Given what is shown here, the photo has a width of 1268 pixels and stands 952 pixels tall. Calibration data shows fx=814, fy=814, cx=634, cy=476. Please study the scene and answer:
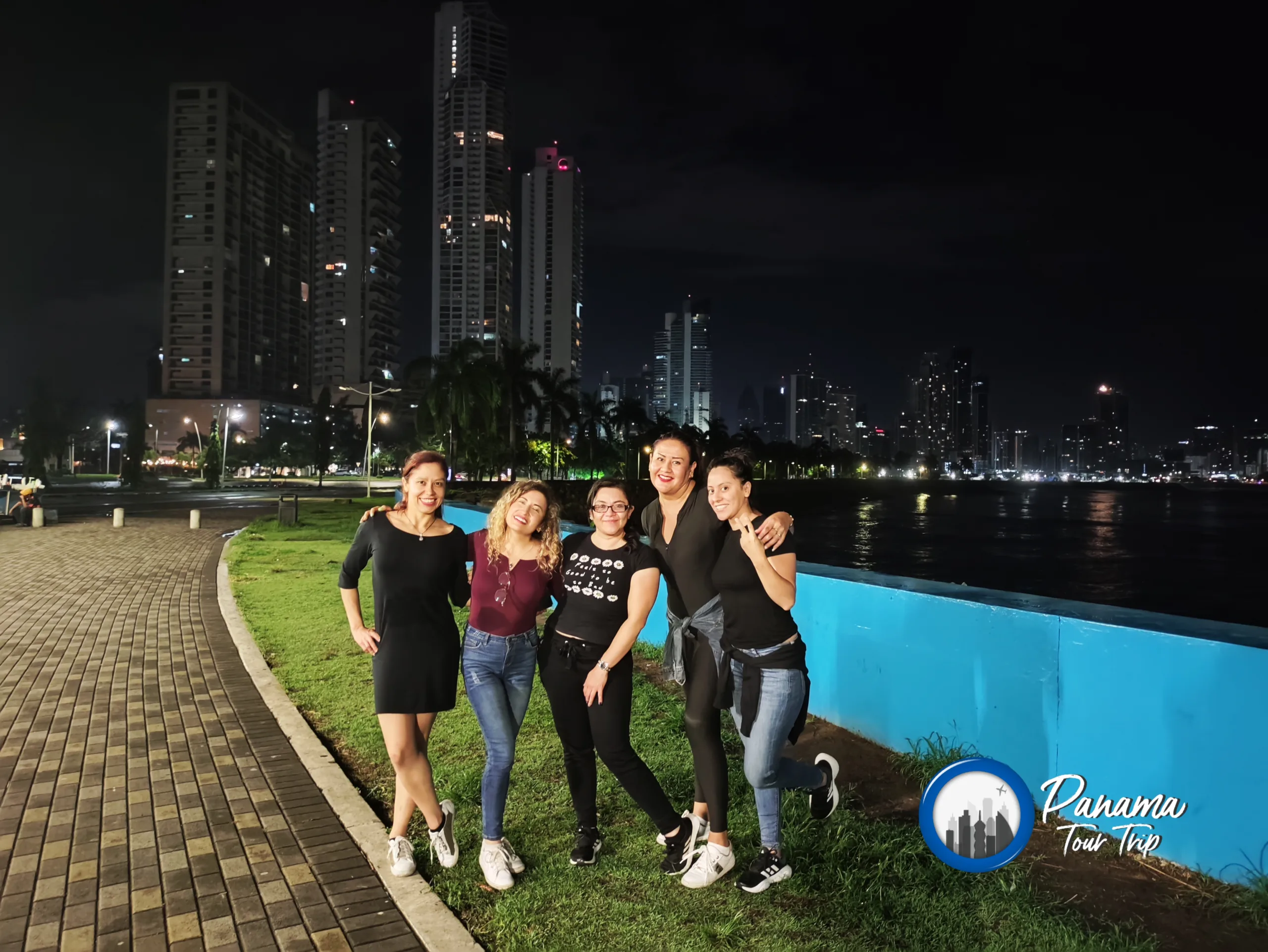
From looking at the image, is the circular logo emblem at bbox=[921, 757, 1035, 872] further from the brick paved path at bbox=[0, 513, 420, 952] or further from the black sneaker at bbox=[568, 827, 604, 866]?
the brick paved path at bbox=[0, 513, 420, 952]

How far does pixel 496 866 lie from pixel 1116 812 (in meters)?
2.97

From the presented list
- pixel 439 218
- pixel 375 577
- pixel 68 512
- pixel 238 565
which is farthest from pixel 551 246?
pixel 375 577

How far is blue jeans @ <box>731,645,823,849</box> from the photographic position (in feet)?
11.2

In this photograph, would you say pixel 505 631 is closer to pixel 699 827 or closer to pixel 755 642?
pixel 755 642

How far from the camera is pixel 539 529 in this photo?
3.72m

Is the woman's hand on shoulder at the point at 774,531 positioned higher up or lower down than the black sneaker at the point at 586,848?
higher up

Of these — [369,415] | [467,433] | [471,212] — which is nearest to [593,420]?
[467,433]

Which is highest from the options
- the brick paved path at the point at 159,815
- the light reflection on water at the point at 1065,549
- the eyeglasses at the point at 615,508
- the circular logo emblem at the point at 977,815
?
the eyeglasses at the point at 615,508

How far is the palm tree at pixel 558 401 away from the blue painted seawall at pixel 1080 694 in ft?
151

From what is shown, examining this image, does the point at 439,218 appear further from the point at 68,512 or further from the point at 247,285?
the point at 68,512

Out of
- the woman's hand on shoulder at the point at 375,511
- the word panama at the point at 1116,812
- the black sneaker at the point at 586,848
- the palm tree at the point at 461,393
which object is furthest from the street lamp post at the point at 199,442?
the word panama at the point at 1116,812

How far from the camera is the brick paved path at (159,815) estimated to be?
3301mm

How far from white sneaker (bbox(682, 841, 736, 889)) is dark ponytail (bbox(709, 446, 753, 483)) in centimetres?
164

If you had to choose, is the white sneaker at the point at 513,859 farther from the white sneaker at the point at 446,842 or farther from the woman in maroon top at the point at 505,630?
the white sneaker at the point at 446,842
